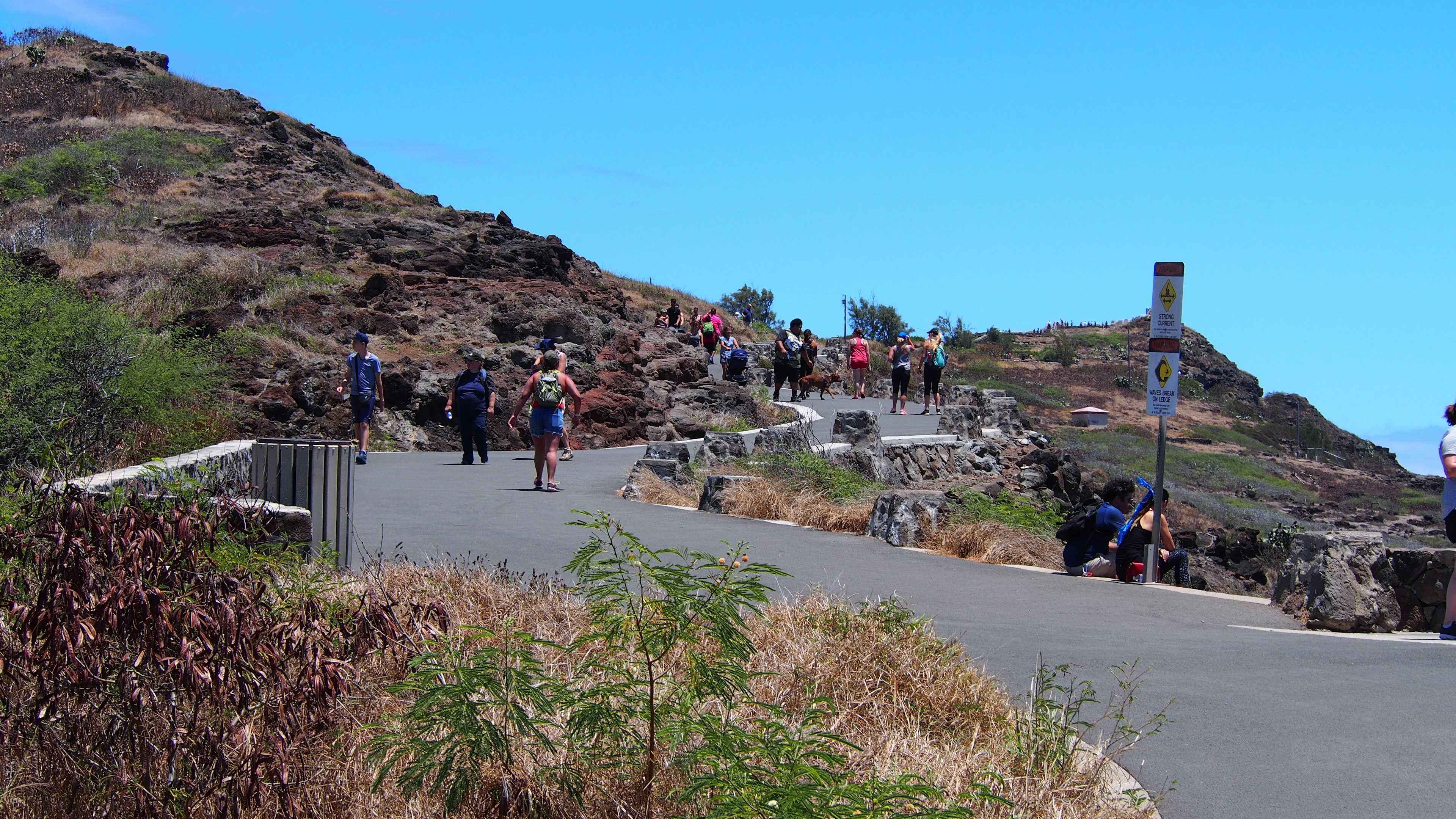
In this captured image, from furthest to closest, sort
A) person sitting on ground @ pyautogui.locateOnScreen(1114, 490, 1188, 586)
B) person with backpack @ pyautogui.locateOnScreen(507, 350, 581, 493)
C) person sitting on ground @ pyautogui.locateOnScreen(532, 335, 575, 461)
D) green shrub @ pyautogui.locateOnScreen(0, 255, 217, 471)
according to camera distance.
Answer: person sitting on ground @ pyautogui.locateOnScreen(532, 335, 575, 461), person with backpack @ pyautogui.locateOnScreen(507, 350, 581, 493), person sitting on ground @ pyautogui.locateOnScreen(1114, 490, 1188, 586), green shrub @ pyautogui.locateOnScreen(0, 255, 217, 471)

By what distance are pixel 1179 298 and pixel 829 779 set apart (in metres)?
7.90

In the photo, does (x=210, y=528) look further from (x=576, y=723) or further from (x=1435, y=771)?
(x=1435, y=771)

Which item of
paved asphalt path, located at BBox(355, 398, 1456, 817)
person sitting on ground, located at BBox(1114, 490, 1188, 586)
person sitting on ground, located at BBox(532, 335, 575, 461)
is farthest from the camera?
person sitting on ground, located at BBox(532, 335, 575, 461)

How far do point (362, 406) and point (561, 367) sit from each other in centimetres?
385

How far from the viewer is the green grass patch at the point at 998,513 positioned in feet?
39.3

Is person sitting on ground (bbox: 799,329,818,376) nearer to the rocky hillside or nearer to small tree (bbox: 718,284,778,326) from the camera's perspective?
the rocky hillside

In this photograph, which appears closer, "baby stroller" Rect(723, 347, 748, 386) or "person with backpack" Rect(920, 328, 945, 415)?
"person with backpack" Rect(920, 328, 945, 415)

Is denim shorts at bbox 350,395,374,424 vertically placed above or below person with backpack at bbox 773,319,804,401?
below

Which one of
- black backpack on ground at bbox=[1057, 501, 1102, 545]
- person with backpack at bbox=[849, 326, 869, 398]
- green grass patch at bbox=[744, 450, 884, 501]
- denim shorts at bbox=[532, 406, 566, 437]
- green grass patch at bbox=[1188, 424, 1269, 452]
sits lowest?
black backpack on ground at bbox=[1057, 501, 1102, 545]

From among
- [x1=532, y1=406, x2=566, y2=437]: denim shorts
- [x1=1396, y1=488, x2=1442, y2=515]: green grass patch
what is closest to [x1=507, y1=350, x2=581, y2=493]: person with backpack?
[x1=532, y1=406, x2=566, y2=437]: denim shorts

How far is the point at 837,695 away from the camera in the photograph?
5289mm

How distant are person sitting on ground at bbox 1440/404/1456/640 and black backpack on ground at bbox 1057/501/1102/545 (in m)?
2.91

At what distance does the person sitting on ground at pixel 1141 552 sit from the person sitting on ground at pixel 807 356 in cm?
1631

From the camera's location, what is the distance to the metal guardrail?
8.24 meters
